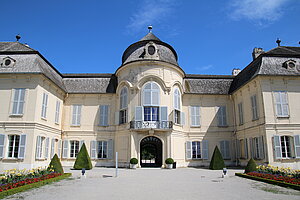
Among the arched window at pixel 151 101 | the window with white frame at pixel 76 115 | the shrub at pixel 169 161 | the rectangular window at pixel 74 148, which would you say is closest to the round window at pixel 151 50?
the arched window at pixel 151 101

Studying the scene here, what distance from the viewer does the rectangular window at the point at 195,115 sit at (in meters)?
21.7

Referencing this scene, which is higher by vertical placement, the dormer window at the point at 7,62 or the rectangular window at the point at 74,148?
the dormer window at the point at 7,62

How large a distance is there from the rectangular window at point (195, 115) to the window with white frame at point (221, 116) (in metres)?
1.94

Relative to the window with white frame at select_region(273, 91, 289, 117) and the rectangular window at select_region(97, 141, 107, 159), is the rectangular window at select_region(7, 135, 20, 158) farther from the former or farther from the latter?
the window with white frame at select_region(273, 91, 289, 117)

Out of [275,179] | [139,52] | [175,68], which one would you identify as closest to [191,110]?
[175,68]

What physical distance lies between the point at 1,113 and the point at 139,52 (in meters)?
11.7

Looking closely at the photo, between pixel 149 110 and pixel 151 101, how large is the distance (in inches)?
30.4

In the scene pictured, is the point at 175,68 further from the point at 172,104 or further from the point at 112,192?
the point at 112,192

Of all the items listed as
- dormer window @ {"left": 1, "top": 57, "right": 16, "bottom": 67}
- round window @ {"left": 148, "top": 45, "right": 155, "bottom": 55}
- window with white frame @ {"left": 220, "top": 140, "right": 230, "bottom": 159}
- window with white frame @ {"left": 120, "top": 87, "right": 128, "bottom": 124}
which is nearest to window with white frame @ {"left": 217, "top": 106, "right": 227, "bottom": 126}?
window with white frame @ {"left": 220, "top": 140, "right": 230, "bottom": 159}

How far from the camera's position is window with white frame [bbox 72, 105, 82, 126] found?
21281 mm

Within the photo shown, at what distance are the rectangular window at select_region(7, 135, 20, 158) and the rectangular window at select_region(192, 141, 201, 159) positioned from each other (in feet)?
46.6

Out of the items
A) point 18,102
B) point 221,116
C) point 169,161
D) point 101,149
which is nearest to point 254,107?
point 221,116

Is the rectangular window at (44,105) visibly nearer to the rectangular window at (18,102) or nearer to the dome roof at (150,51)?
the rectangular window at (18,102)

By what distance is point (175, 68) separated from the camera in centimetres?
2064
